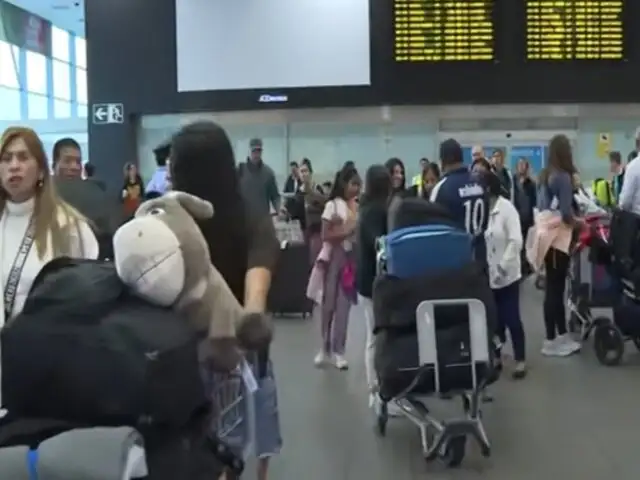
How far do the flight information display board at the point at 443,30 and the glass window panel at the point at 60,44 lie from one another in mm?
16611

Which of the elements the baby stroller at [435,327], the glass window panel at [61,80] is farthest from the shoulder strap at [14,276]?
the glass window panel at [61,80]

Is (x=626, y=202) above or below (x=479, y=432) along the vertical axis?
above

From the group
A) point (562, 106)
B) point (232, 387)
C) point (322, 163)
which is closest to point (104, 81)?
point (322, 163)

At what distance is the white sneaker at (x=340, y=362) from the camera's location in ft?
25.7

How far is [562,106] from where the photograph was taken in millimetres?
15094

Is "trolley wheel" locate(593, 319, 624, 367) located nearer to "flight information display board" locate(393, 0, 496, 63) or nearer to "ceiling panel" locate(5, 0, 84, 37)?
"flight information display board" locate(393, 0, 496, 63)

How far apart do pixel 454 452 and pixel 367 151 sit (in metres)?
10.8

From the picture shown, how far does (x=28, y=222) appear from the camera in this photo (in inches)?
118

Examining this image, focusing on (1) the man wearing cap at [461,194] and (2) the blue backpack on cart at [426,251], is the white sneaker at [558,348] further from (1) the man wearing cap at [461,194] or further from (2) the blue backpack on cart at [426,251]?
(2) the blue backpack on cart at [426,251]

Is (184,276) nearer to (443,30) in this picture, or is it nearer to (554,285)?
(554,285)

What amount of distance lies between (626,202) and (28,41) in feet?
69.0

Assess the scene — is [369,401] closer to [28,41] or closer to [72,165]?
[72,165]

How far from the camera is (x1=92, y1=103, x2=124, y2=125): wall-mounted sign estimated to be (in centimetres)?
1569

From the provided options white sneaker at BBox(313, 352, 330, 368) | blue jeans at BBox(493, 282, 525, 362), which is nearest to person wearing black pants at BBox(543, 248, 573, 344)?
blue jeans at BBox(493, 282, 525, 362)
